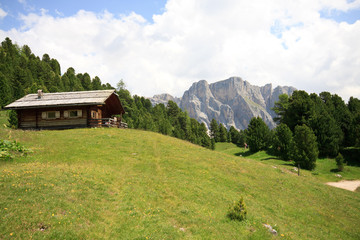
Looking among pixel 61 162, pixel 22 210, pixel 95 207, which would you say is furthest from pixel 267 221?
pixel 61 162

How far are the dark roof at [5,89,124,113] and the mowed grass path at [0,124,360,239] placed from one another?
1003cm

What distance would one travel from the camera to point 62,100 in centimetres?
3556

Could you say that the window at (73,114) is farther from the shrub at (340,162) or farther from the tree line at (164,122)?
the tree line at (164,122)

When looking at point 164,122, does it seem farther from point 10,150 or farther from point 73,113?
point 10,150

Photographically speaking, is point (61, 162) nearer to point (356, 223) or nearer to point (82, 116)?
point (82, 116)

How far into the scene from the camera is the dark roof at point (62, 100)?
3406 centimetres

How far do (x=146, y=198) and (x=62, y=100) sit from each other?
29930 millimetres

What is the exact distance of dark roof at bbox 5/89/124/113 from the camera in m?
34.1

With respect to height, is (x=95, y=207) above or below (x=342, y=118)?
below

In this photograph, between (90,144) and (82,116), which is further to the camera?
(82,116)

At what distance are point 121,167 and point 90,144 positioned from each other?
812 centimetres

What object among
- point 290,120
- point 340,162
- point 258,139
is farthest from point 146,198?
point 290,120

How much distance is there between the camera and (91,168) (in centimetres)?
1753

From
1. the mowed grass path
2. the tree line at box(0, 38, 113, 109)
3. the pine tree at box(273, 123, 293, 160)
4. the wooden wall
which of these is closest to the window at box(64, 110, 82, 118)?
the wooden wall
